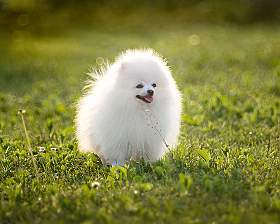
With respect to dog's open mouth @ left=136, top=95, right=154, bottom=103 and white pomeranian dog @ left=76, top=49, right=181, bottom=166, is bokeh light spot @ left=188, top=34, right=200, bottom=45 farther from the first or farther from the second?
dog's open mouth @ left=136, top=95, right=154, bottom=103

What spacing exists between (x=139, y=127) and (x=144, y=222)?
4.41 feet

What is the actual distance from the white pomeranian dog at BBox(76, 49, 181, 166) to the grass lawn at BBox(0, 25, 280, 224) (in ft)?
0.69

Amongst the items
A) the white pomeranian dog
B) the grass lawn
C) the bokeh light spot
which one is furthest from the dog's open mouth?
the bokeh light spot

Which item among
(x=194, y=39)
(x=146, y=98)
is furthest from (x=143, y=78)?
(x=194, y=39)

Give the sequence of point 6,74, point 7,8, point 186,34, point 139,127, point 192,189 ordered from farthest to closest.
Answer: point 7,8
point 186,34
point 6,74
point 139,127
point 192,189

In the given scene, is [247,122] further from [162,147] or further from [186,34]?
[186,34]

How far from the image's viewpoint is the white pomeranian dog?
329cm

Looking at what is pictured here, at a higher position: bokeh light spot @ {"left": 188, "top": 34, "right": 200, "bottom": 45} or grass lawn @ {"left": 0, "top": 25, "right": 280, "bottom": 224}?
bokeh light spot @ {"left": 188, "top": 34, "right": 200, "bottom": 45}

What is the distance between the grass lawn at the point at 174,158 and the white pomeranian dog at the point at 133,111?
0.69 feet

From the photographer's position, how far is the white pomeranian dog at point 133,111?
3295 millimetres

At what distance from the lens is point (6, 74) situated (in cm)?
905

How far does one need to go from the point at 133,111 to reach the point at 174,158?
0.72 metres

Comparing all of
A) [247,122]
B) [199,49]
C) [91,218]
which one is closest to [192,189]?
[91,218]

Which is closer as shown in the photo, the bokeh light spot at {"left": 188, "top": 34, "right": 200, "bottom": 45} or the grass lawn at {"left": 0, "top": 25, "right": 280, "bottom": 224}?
the grass lawn at {"left": 0, "top": 25, "right": 280, "bottom": 224}
